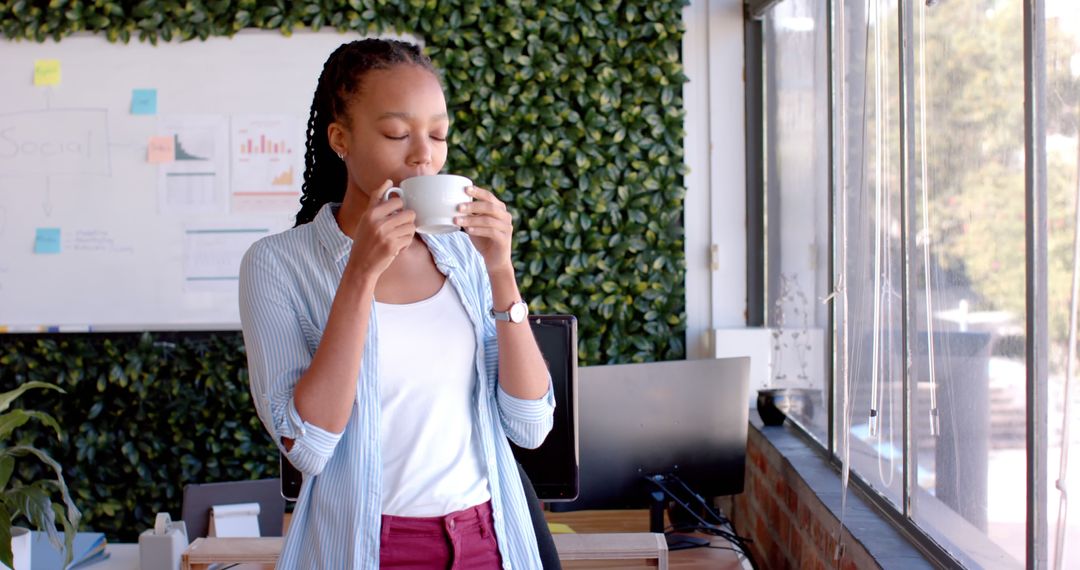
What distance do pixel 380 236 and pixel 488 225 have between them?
0.13m

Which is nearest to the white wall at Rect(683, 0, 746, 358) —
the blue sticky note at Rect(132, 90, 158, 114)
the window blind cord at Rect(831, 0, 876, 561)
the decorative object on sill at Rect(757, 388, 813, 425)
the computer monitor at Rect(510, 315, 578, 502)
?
the decorative object on sill at Rect(757, 388, 813, 425)

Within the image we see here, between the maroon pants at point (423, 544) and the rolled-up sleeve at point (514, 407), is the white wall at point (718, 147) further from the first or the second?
the maroon pants at point (423, 544)

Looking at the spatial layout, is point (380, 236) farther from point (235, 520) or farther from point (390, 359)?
point (235, 520)

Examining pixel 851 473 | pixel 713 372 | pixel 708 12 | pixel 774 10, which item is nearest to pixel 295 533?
pixel 713 372

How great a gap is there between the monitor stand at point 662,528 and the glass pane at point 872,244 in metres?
0.40

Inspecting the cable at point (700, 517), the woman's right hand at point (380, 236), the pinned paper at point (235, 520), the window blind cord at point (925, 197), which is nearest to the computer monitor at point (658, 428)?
the cable at point (700, 517)

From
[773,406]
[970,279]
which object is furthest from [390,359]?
[773,406]

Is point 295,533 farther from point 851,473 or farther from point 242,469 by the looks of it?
point 242,469

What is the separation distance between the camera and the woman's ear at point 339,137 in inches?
47.1

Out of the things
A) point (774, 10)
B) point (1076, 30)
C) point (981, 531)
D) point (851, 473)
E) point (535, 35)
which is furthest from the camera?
point (535, 35)

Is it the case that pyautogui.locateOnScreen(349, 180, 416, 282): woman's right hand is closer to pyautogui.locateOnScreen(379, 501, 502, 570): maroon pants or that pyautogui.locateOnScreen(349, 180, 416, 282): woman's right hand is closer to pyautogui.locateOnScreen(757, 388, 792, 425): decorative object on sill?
pyautogui.locateOnScreen(379, 501, 502, 570): maroon pants

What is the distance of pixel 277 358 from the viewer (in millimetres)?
1116

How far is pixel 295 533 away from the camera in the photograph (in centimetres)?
115

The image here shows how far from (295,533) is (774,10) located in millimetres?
2850
